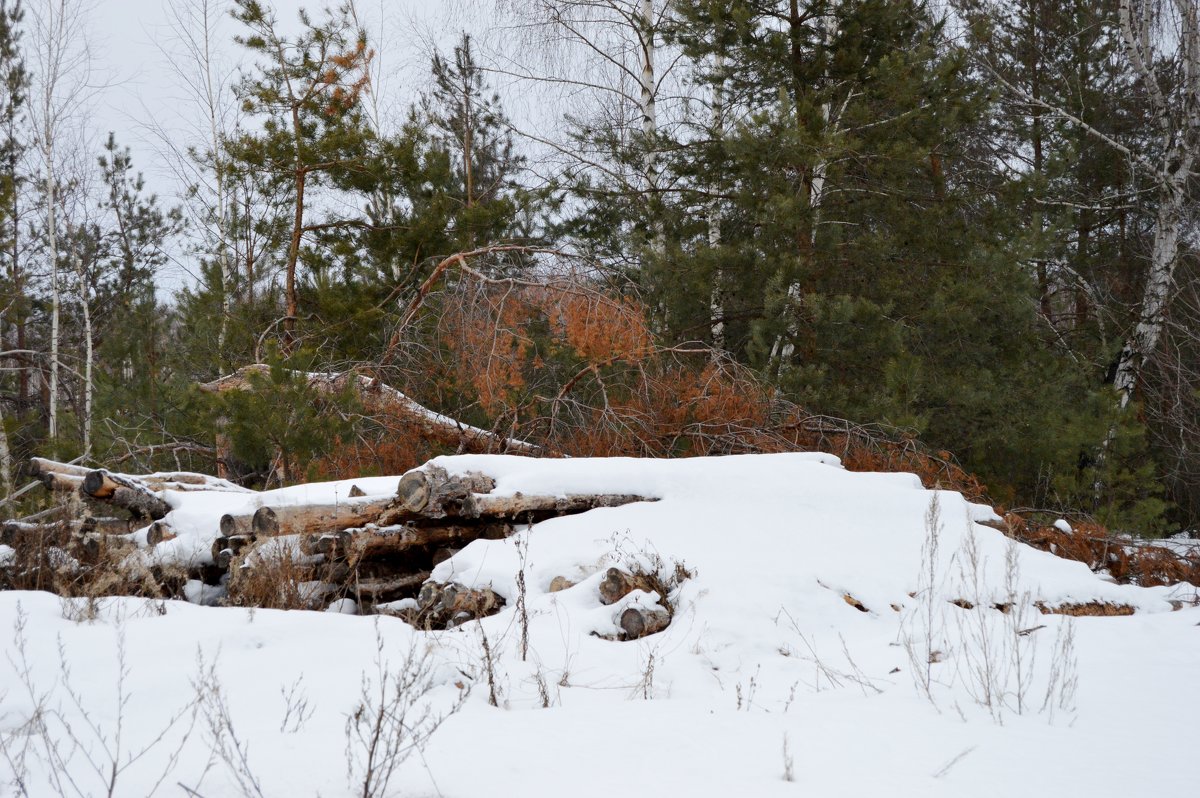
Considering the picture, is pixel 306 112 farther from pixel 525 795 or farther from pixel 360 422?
pixel 525 795

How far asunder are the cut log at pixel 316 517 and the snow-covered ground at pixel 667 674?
1.05 feet

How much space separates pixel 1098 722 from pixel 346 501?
4058 mm

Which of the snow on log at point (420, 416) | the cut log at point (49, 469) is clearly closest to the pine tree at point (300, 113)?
the snow on log at point (420, 416)

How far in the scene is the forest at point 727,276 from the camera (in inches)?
338

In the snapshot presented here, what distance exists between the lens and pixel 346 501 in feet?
17.5

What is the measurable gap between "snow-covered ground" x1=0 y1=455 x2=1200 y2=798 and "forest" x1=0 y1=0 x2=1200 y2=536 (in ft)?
7.18

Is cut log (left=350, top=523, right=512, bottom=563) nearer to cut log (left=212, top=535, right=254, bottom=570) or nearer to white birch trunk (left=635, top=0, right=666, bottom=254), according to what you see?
cut log (left=212, top=535, right=254, bottom=570)

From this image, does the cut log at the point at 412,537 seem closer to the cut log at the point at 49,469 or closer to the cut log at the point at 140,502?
the cut log at the point at 140,502

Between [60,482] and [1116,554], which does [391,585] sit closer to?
[60,482]

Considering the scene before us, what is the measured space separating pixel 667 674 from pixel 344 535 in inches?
90.5

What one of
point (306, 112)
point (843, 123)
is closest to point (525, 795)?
point (843, 123)

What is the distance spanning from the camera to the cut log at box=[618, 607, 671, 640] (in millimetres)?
4617

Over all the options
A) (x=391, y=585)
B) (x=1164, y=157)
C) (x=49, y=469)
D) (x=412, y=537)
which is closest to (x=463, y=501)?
(x=412, y=537)

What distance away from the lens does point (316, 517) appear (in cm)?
525
